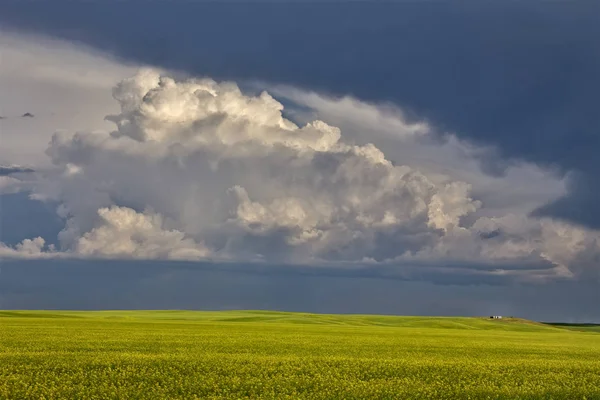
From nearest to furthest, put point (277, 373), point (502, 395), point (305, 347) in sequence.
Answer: point (502, 395), point (277, 373), point (305, 347)

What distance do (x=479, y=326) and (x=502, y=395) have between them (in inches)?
4935

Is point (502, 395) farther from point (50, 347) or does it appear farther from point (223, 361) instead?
point (50, 347)

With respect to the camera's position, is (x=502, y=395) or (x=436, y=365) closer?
(x=502, y=395)

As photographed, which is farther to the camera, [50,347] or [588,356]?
[588,356]

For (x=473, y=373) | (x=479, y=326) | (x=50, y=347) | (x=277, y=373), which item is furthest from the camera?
(x=479, y=326)

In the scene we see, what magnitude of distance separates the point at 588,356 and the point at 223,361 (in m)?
37.8

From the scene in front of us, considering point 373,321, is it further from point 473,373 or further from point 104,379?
point 104,379

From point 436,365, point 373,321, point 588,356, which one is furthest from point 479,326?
point 436,365

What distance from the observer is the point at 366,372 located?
35062 mm

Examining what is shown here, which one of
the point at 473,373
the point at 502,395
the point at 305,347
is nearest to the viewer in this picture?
the point at 502,395

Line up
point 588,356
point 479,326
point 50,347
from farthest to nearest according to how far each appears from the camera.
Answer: point 479,326
point 588,356
point 50,347

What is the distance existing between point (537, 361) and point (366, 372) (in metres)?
19.7

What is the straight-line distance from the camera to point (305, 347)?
176 ft

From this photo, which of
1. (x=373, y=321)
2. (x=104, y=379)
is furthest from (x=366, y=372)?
(x=373, y=321)
